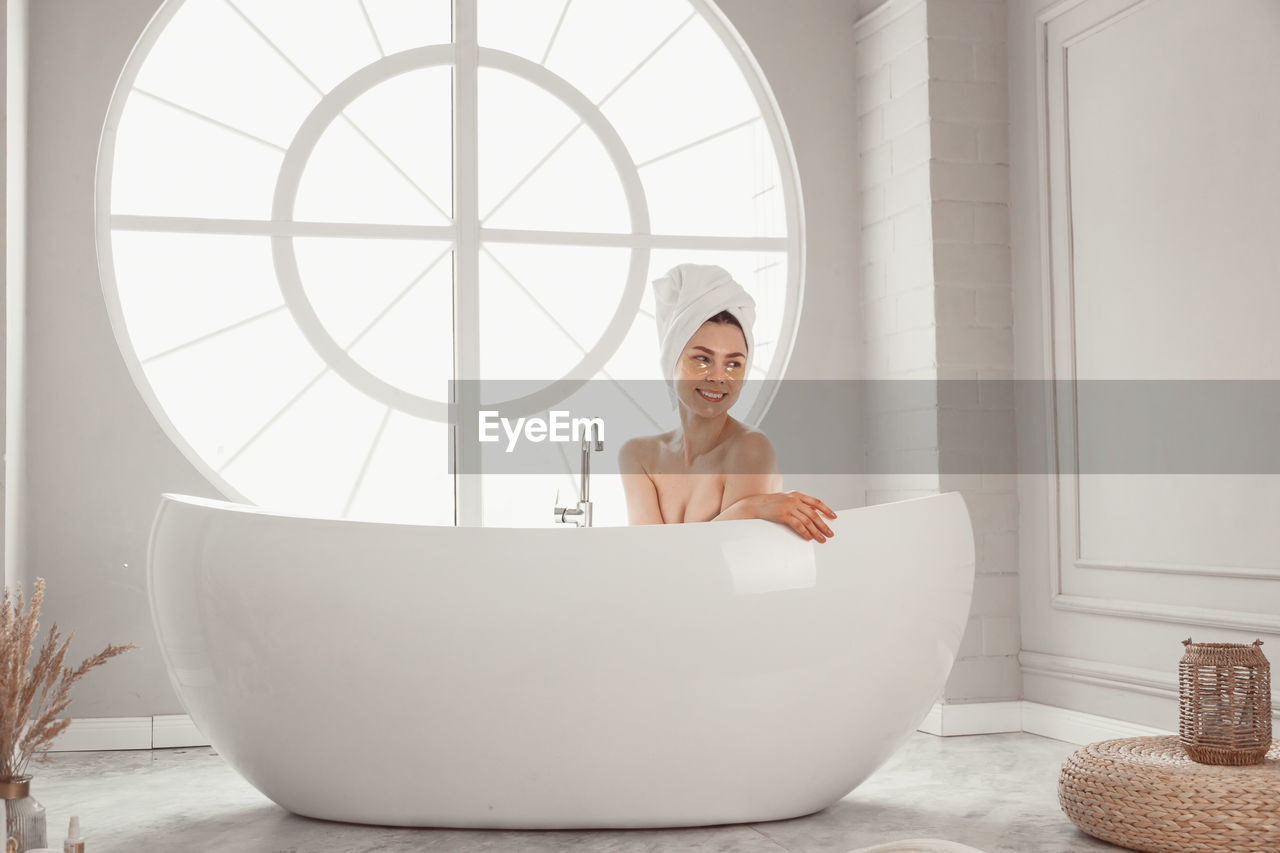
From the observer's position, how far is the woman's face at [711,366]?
2.61 m

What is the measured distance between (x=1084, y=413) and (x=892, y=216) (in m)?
0.82

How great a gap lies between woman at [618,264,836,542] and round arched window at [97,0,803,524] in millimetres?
762

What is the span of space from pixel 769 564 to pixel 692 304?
0.76m

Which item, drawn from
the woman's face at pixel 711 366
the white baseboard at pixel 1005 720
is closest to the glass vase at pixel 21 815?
the woman's face at pixel 711 366

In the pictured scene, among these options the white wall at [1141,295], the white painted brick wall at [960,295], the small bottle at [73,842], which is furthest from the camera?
the white painted brick wall at [960,295]

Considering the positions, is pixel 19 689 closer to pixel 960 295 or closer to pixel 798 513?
pixel 798 513

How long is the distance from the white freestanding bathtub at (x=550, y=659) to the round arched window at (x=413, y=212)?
4.10 feet

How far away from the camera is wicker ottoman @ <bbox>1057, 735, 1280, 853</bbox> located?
1.88 m

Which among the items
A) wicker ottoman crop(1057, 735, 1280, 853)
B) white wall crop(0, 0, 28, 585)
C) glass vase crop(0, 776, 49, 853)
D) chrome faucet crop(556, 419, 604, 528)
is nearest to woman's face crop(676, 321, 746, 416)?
chrome faucet crop(556, 419, 604, 528)

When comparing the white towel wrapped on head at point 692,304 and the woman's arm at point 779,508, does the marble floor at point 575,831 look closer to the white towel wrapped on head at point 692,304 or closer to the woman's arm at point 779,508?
the woman's arm at point 779,508

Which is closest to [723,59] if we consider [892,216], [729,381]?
[892,216]

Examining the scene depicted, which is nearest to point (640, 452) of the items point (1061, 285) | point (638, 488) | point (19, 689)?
point (638, 488)

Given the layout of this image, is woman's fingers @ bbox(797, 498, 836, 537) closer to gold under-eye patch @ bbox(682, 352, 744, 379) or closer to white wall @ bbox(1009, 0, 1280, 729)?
gold under-eye patch @ bbox(682, 352, 744, 379)

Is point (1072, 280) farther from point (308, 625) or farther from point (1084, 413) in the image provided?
point (308, 625)
